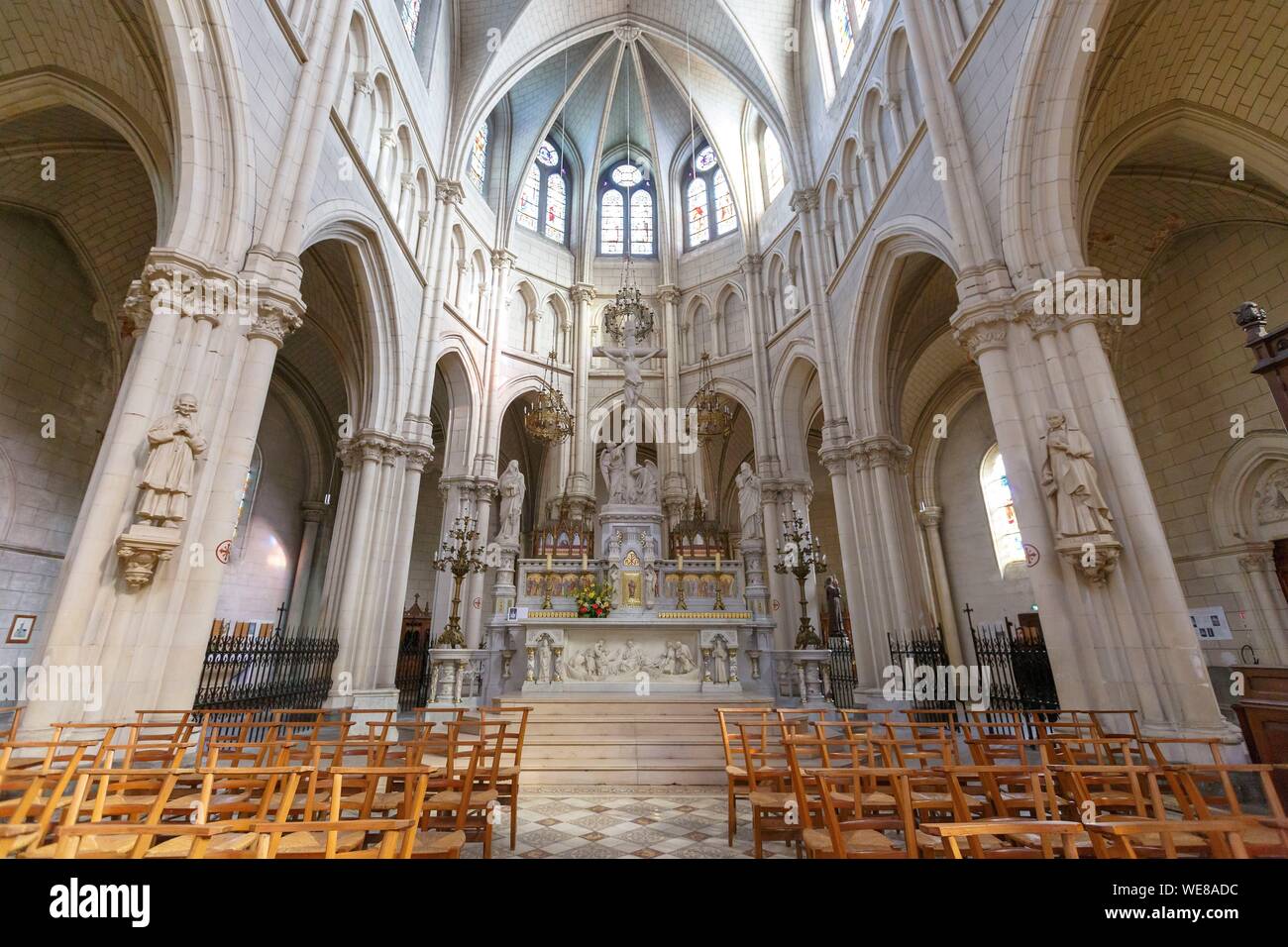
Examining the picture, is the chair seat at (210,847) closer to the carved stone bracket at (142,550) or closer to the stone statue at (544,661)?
the carved stone bracket at (142,550)

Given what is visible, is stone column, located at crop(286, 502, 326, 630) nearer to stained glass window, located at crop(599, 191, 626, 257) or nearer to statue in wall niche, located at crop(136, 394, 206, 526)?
statue in wall niche, located at crop(136, 394, 206, 526)

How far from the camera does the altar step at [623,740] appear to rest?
638 cm

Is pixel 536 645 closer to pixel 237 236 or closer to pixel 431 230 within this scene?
pixel 237 236

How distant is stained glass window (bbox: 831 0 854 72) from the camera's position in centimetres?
1323

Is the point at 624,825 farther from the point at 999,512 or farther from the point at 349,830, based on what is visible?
the point at 999,512

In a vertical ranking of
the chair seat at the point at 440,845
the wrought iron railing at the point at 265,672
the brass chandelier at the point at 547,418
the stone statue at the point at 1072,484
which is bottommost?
the chair seat at the point at 440,845

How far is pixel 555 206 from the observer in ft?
70.1

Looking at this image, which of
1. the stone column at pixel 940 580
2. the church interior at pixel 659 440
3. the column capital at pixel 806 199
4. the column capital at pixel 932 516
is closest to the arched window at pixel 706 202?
the church interior at pixel 659 440

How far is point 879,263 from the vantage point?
11.5 meters

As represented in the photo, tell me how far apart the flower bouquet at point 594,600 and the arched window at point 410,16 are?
13.0 m

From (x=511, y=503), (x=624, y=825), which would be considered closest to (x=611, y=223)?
(x=511, y=503)

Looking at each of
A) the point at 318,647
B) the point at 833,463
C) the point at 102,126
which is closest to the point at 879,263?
the point at 833,463

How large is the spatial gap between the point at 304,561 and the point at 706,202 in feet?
60.5

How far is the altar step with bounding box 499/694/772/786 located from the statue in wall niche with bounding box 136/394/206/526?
4484 millimetres
